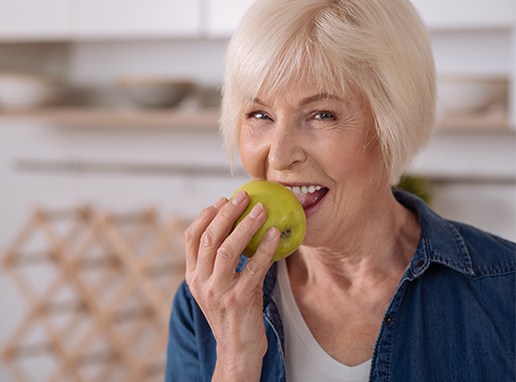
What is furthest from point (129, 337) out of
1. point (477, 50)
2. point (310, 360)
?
point (310, 360)

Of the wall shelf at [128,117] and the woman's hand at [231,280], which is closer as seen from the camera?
the woman's hand at [231,280]

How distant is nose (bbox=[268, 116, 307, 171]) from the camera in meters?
1.14

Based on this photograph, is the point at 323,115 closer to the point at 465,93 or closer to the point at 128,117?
the point at 465,93

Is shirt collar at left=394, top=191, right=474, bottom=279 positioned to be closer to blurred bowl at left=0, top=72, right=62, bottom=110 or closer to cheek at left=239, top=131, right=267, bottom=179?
cheek at left=239, top=131, right=267, bottom=179

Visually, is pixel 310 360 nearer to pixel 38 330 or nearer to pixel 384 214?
pixel 384 214

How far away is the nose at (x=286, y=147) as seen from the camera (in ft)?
3.75

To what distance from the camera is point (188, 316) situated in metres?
1.29

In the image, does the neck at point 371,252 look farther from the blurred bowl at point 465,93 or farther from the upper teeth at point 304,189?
the blurred bowl at point 465,93

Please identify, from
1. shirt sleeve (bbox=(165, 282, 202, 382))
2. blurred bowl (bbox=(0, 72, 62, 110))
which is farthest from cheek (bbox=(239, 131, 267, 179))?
blurred bowl (bbox=(0, 72, 62, 110))

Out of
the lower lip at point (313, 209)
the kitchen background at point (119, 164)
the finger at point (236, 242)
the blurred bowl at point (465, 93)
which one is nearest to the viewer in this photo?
the finger at point (236, 242)

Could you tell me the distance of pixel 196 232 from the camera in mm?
1134

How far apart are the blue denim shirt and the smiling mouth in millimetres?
170

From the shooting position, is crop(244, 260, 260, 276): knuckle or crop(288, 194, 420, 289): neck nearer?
→ crop(244, 260, 260, 276): knuckle

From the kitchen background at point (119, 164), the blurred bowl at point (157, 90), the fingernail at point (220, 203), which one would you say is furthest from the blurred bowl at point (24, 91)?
the fingernail at point (220, 203)
